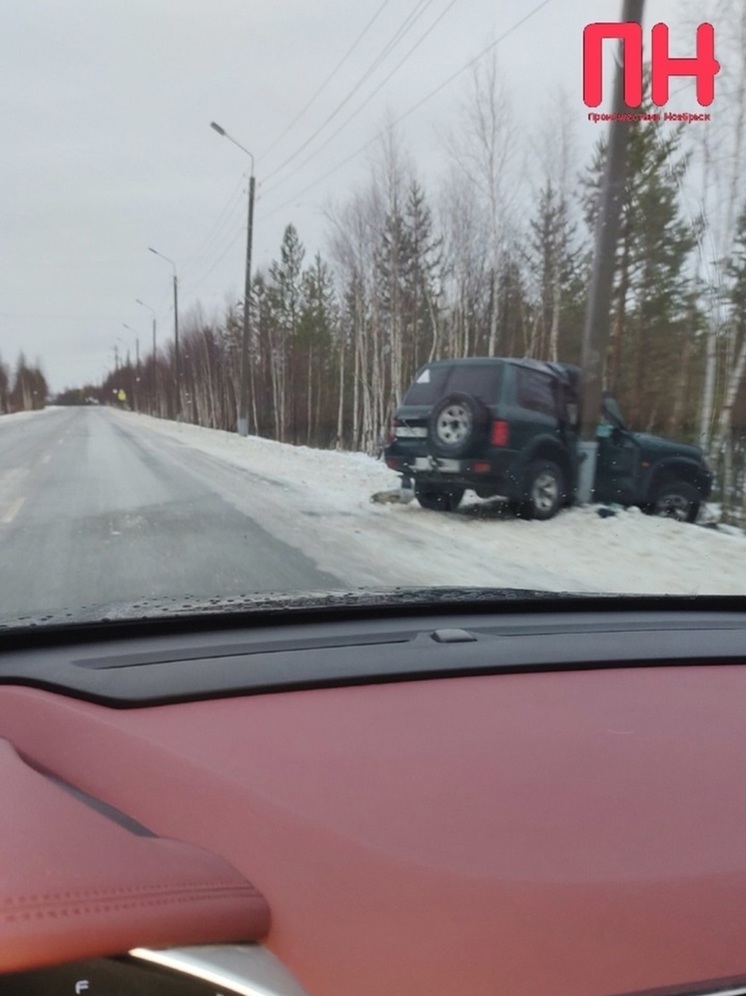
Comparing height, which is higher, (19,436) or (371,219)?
(371,219)

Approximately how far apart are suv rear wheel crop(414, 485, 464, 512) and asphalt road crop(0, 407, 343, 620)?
1989mm

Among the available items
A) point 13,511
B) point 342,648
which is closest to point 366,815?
point 342,648

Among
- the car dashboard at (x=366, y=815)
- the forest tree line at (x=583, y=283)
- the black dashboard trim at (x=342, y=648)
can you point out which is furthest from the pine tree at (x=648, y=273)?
the car dashboard at (x=366, y=815)

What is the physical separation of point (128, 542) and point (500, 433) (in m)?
3.78

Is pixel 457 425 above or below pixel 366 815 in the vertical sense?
above

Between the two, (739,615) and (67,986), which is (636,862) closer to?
(67,986)

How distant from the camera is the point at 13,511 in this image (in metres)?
9.66

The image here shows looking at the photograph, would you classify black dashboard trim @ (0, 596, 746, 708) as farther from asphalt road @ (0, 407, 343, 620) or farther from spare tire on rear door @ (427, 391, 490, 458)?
spare tire on rear door @ (427, 391, 490, 458)

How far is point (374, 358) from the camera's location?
55.0 ft

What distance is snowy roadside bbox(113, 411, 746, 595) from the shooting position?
7.07 m

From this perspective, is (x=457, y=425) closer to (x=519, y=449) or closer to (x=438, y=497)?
(x=519, y=449)

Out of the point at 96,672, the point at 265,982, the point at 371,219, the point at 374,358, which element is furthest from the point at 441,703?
the point at 374,358

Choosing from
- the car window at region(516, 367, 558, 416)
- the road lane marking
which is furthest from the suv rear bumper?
the road lane marking

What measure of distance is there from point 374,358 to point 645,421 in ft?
21.7
